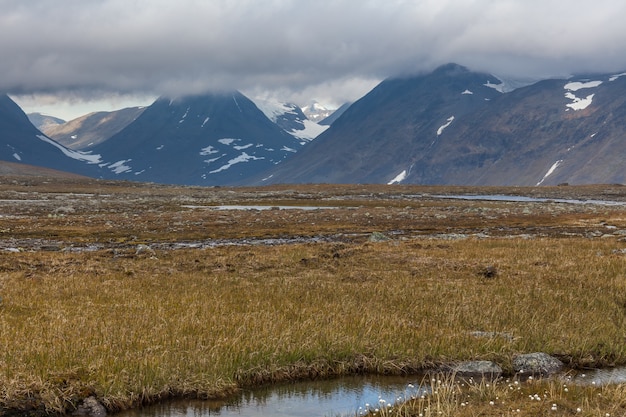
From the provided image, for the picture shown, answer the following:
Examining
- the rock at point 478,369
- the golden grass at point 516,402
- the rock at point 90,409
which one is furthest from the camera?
the rock at point 478,369

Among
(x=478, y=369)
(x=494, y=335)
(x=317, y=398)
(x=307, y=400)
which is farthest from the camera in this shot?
(x=494, y=335)

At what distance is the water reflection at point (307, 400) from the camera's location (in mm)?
13203

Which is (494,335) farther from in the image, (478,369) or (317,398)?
(317,398)

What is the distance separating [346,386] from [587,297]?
1264 centimetres

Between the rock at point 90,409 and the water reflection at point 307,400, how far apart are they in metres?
0.47

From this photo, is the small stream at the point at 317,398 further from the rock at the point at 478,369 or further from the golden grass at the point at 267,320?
the rock at the point at 478,369

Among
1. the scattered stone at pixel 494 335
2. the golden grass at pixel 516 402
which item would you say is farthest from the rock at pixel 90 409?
the scattered stone at pixel 494 335

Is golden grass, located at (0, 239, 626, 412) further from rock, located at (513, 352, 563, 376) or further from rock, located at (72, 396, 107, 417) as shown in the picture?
rock, located at (513, 352, 563, 376)

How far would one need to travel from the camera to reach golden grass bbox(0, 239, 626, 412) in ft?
46.2

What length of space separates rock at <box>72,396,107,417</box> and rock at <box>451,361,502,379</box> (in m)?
8.59

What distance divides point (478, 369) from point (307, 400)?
4.82 metres

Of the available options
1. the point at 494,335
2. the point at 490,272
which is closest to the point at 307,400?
the point at 494,335

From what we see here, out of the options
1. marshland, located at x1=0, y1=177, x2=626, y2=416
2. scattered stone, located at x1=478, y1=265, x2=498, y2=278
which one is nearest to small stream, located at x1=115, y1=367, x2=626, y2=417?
marshland, located at x1=0, y1=177, x2=626, y2=416

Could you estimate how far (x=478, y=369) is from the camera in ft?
52.5
